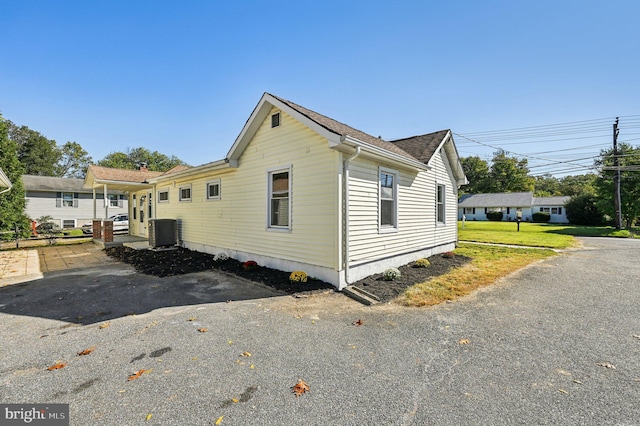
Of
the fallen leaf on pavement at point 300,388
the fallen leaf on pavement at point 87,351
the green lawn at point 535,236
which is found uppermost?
the fallen leaf on pavement at point 87,351

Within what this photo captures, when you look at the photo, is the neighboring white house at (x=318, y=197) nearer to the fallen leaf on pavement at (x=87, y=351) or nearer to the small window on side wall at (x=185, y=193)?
the small window on side wall at (x=185, y=193)

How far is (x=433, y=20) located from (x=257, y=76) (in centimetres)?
625

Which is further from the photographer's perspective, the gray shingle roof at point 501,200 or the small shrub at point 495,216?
the small shrub at point 495,216

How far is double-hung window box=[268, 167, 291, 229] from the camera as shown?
719 centimetres

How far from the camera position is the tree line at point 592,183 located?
22859 millimetres

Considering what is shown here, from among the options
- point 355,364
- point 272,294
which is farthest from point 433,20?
point 355,364

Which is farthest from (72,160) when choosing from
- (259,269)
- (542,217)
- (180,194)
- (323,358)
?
(542,217)

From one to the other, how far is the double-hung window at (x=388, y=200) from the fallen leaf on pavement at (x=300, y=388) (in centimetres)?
504

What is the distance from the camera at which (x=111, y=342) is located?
362 cm

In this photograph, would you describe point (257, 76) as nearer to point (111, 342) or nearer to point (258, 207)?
point (258, 207)

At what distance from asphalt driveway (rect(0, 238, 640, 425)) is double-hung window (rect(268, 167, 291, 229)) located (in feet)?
7.65

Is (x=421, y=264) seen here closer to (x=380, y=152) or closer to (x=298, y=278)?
(x=380, y=152)

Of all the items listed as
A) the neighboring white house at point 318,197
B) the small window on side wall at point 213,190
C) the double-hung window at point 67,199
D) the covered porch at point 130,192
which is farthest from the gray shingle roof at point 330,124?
the double-hung window at point 67,199

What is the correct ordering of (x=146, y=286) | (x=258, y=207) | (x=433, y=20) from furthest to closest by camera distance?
1. (x=433, y=20)
2. (x=258, y=207)
3. (x=146, y=286)
